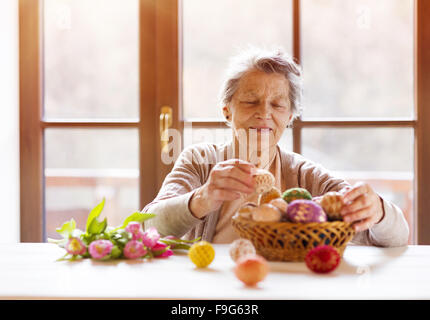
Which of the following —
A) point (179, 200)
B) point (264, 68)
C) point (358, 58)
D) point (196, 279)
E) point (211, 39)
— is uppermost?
point (211, 39)

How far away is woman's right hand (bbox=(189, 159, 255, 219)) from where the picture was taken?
3.70 ft

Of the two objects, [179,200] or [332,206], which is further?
[179,200]

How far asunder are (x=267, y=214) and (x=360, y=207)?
249 millimetres

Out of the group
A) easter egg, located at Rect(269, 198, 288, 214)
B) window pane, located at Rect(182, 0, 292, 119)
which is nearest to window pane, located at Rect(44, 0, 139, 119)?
window pane, located at Rect(182, 0, 292, 119)

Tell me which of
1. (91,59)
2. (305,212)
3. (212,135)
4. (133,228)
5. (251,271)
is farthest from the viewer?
(91,59)

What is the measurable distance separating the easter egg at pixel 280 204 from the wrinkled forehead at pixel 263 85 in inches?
23.2

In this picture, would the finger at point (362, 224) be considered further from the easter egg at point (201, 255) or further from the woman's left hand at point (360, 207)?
the easter egg at point (201, 255)

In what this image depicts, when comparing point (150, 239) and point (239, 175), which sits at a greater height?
point (239, 175)

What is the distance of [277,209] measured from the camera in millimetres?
1003

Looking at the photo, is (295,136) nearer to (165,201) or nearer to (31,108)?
(165,201)

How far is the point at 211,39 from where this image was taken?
234 centimetres

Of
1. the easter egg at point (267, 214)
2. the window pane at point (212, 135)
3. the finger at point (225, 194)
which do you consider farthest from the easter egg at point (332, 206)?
the window pane at point (212, 135)

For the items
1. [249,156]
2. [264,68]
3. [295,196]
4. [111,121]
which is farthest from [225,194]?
[111,121]

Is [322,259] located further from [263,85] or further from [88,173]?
[88,173]
